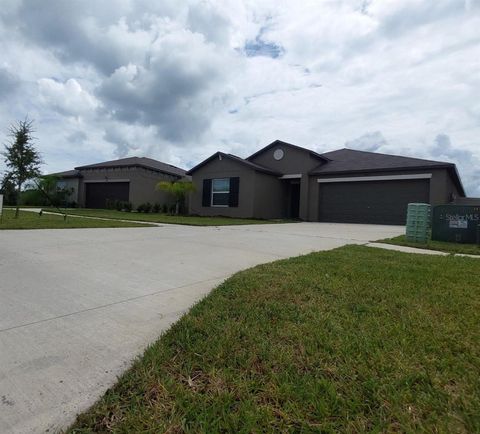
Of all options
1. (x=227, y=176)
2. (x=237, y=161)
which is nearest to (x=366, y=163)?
(x=237, y=161)

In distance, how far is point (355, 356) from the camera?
8.20ft

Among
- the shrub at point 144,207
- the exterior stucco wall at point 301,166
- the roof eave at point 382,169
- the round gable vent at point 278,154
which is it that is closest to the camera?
the roof eave at point 382,169

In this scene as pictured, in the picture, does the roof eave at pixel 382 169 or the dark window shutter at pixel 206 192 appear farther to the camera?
the dark window shutter at pixel 206 192

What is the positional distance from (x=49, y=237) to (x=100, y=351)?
23.5ft

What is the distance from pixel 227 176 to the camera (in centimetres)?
2447

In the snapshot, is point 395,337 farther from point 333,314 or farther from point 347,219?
point 347,219

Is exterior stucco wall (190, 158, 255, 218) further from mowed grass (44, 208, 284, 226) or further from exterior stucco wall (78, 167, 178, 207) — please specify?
exterior stucco wall (78, 167, 178, 207)

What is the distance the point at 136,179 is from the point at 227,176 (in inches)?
351

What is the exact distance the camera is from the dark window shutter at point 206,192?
2554 cm

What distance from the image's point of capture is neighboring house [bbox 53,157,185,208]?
92.9 feet

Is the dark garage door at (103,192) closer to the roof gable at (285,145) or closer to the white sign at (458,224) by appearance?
the roof gable at (285,145)

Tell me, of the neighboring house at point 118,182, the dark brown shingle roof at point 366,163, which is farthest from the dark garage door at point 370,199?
the neighboring house at point 118,182

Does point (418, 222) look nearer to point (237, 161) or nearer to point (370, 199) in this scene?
point (370, 199)

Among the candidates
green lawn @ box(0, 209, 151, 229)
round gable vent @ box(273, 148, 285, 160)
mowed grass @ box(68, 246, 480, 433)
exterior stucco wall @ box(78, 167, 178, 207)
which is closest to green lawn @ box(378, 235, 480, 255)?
mowed grass @ box(68, 246, 480, 433)
